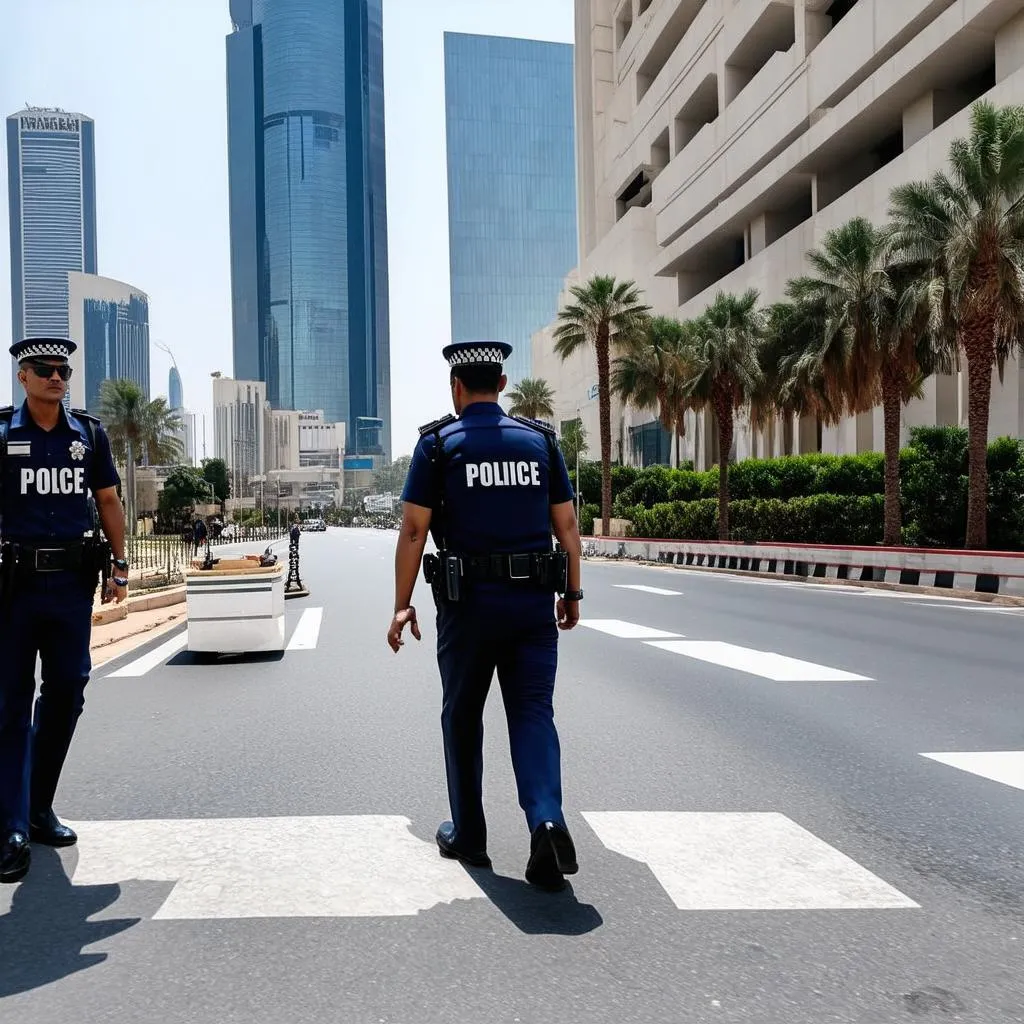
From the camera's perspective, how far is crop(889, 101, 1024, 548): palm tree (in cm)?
2336

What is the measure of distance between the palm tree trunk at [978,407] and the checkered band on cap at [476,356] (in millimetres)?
22657

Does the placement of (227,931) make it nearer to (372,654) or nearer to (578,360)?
(372,654)

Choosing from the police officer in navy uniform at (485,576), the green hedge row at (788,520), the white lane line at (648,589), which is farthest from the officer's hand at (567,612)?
the green hedge row at (788,520)

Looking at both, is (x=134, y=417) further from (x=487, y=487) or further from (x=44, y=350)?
(x=487, y=487)

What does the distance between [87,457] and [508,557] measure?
2.02 metres

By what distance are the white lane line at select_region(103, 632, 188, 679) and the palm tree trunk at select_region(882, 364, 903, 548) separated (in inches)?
832

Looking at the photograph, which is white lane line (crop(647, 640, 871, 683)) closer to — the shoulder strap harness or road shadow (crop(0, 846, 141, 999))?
the shoulder strap harness

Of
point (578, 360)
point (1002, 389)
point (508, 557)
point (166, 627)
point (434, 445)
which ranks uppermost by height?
point (578, 360)

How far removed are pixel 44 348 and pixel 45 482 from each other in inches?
24.3

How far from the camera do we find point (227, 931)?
141 inches

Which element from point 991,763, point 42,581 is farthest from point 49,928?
point 991,763

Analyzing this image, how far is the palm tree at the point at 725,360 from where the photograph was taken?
38.4 meters

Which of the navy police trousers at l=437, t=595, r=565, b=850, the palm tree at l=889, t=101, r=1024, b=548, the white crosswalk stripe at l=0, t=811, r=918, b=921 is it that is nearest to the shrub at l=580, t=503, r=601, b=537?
the palm tree at l=889, t=101, r=1024, b=548

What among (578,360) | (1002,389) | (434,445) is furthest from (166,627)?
(578,360)
